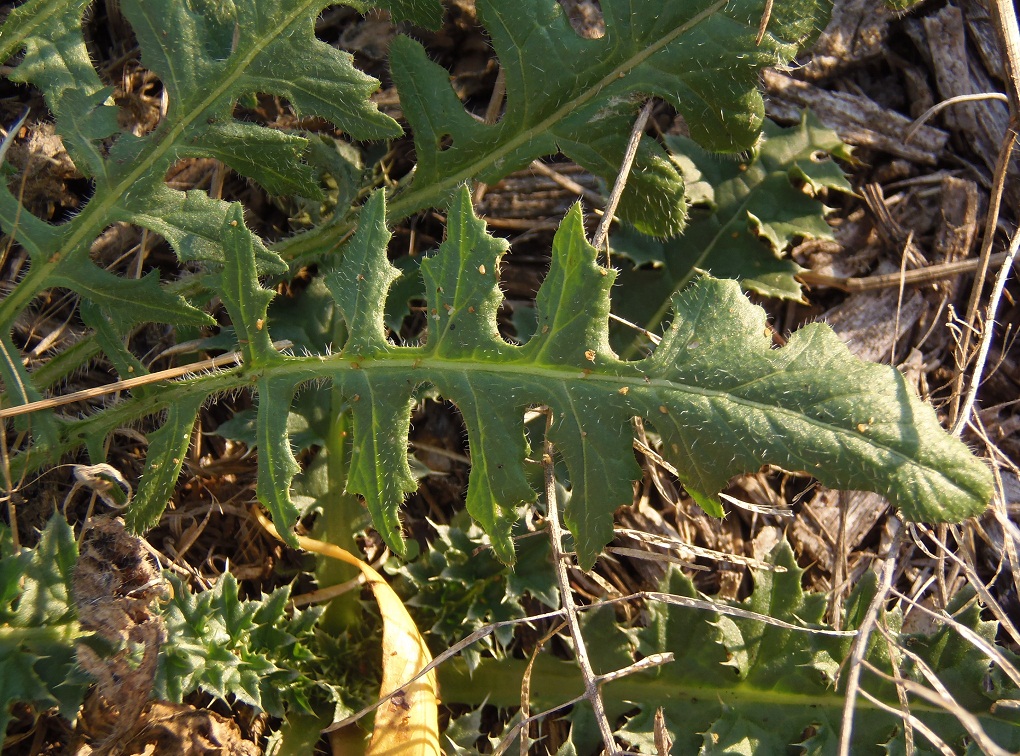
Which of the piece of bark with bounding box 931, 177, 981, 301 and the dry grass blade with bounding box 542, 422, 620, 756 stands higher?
the piece of bark with bounding box 931, 177, 981, 301

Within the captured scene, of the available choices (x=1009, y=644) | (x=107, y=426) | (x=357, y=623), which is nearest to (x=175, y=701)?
(x=357, y=623)

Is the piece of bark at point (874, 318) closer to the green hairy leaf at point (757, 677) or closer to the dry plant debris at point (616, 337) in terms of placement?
the dry plant debris at point (616, 337)

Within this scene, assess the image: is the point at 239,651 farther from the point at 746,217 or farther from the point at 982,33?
the point at 982,33

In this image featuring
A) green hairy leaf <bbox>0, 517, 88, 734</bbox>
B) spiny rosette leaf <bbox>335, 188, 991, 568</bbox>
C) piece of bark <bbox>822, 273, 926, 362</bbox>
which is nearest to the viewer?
spiny rosette leaf <bbox>335, 188, 991, 568</bbox>

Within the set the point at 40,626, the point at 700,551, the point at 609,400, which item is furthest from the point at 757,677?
the point at 40,626

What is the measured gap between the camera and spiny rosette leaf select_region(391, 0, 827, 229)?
239cm

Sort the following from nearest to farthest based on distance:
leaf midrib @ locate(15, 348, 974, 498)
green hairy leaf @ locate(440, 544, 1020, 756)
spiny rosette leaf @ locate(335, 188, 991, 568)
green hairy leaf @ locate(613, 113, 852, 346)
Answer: spiny rosette leaf @ locate(335, 188, 991, 568)
leaf midrib @ locate(15, 348, 974, 498)
green hairy leaf @ locate(440, 544, 1020, 756)
green hairy leaf @ locate(613, 113, 852, 346)

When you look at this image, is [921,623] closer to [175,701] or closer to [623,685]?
[623,685]

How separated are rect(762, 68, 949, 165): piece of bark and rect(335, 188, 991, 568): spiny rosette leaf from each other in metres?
1.42

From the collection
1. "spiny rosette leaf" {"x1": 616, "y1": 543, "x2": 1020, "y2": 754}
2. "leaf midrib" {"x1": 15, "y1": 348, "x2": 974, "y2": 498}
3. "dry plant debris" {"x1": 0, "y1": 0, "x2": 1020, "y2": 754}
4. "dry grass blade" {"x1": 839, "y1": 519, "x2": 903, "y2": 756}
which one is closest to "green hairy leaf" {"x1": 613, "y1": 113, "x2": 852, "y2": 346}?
"dry plant debris" {"x1": 0, "y1": 0, "x2": 1020, "y2": 754}

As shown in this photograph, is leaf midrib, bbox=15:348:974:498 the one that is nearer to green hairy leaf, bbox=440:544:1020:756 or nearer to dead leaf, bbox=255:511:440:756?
dead leaf, bbox=255:511:440:756

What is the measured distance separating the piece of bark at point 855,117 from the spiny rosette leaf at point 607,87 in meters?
0.82

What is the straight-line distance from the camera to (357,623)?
2.79 meters

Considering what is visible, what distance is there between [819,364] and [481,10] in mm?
1453
